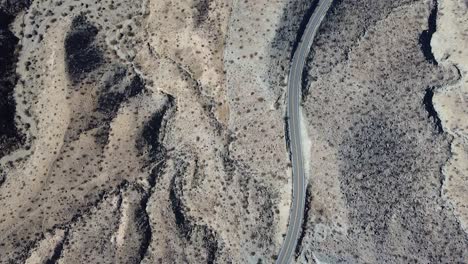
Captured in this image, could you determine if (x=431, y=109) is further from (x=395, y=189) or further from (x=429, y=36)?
(x=395, y=189)

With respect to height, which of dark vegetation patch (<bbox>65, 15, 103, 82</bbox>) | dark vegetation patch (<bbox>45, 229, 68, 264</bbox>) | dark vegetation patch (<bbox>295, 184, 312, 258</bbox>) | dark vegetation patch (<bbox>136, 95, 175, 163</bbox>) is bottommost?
dark vegetation patch (<bbox>295, 184, 312, 258</bbox>)

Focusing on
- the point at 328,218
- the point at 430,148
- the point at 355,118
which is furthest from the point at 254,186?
the point at 430,148

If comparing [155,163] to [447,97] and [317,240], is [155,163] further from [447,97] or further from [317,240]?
[447,97]

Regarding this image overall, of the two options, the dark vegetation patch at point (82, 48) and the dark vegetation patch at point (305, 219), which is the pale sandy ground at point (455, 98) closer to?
the dark vegetation patch at point (305, 219)

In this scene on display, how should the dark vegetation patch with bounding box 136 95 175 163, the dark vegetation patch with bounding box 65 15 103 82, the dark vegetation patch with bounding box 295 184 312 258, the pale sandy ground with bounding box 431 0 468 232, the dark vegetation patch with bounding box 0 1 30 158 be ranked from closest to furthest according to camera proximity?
the dark vegetation patch with bounding box 0 1 30 158
the pale sandy ground with bounding box 431 0 468 232
the dark vegetation patch with bounding box 65 15 103 82
the dark vegetation patch with bounding box 136 95 175 163
the dark vegetation patch with bounding box 295 184 312 258

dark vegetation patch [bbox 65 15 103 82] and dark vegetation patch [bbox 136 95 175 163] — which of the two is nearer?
dark vegetation patch [bbox 65 15 103 82]

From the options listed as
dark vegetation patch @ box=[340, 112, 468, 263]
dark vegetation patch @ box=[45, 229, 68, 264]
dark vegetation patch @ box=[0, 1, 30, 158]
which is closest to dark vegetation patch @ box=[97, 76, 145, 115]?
dark vegetation patch @ box=[0, 1, 30, 158]

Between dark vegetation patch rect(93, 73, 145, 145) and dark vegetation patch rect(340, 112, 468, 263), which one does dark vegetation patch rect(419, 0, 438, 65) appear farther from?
dark vegetation patch rect(93, 73, 145, 145)
